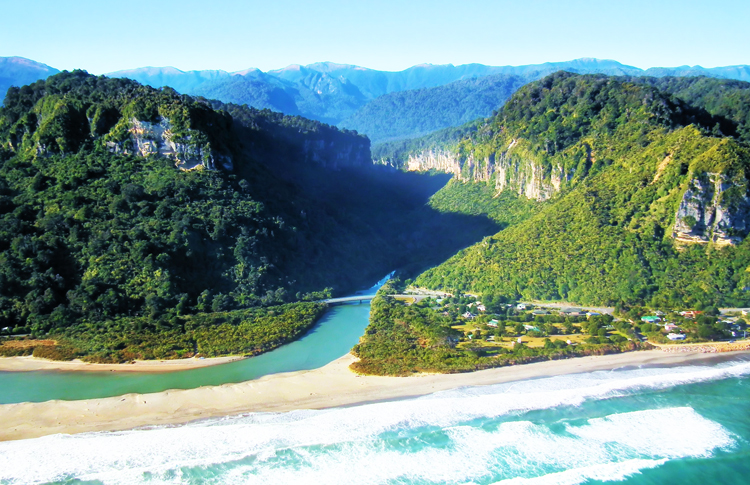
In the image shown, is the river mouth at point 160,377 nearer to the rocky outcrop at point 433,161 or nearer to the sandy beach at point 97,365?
the sandy beach at point 97,365

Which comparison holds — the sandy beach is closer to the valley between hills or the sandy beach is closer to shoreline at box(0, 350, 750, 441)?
the valley between hills

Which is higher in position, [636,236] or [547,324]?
[636,236]

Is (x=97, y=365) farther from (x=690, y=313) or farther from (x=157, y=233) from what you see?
(x=690, y=313)

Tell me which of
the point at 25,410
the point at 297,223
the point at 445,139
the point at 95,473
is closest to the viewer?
the point at 95,473

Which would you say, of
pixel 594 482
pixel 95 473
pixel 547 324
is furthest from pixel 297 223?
pixel 594 482

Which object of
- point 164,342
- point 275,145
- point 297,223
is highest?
point 275,145

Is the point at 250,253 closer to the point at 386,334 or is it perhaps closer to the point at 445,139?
the point at 386,334

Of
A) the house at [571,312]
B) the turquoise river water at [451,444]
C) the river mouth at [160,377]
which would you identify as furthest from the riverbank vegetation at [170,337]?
the house at [571,312]
